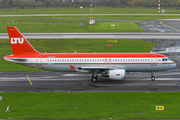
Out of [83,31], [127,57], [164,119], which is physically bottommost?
[164,119]

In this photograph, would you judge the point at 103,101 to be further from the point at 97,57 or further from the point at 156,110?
the point at 97,57

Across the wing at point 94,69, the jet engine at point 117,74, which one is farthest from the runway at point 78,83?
the wing at point 94,69

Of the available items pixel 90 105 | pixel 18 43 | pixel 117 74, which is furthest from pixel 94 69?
pixel 18 43

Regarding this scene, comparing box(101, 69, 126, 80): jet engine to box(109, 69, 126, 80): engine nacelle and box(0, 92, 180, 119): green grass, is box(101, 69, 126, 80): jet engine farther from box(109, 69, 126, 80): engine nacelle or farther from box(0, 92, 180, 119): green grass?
box(0, 92, 180, 119): green grass

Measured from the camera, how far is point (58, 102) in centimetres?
2897

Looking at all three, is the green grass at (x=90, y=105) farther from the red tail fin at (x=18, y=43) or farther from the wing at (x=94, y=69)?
the red tail fin at (x=18, y=43)

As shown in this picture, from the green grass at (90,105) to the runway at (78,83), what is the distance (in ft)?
8.38

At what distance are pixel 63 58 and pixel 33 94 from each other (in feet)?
28.7

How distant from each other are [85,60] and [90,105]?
11.8 meters

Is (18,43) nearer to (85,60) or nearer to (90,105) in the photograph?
(85,60)

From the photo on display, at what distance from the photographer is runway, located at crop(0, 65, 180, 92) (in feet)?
114

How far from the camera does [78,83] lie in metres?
38.0

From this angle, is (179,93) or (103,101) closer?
(103,101)

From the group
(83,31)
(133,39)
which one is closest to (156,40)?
(133,39)
